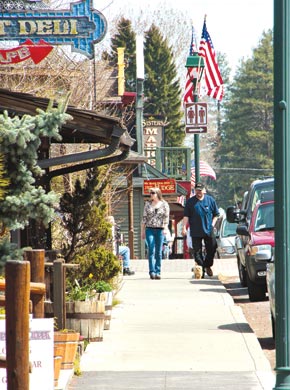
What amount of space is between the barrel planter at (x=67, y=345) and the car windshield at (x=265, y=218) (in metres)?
8.15

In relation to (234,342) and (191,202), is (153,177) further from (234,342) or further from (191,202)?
(234,342)

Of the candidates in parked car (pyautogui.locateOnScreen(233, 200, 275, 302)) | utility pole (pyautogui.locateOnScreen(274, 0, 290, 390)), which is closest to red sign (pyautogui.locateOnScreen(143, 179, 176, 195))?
parked car (pyautogui.locateOnScreen(233, 200, 275, 302))

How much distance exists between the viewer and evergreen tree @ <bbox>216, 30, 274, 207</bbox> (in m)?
83.8

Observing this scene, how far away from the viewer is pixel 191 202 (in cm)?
1884

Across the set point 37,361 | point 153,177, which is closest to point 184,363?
point 37,361

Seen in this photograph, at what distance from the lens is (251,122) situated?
282ft

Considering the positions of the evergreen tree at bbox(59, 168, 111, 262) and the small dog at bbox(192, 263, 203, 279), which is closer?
the evergreen tree at bbox(59, 168, 111, 262)

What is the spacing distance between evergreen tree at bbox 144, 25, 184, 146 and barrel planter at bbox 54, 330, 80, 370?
5199 centimetres

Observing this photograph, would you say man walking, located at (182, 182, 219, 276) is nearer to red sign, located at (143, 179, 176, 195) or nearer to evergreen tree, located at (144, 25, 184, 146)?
red sign, located at (143, 179, 176, 195)

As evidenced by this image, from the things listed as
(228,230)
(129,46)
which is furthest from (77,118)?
(129,46)

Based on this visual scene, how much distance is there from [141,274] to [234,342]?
9502mm

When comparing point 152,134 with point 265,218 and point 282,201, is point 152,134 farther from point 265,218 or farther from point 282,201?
point 282,201

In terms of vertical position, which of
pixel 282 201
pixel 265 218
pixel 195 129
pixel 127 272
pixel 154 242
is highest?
pixel 195 129

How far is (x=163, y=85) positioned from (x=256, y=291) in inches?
1875
